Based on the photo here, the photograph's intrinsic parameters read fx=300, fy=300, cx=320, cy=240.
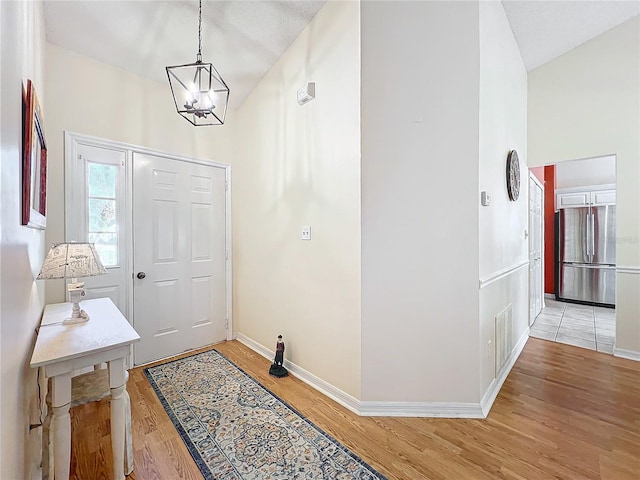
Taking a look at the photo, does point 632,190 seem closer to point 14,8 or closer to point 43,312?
point 14,8

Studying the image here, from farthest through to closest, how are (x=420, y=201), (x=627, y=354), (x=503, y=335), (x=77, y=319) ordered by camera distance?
1. (x=627, y=354)
2. (x=503, y=335)
3. (x=420, y=201)
4. (x=77, y=319)

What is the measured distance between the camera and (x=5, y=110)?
3.01 feet

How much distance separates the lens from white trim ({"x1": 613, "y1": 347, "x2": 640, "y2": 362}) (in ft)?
10.1

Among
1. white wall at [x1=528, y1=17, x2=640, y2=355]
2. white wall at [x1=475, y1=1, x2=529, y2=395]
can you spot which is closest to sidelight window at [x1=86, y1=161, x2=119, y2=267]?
white wall at [x1=475, y1=1, x2=529, y2=395]

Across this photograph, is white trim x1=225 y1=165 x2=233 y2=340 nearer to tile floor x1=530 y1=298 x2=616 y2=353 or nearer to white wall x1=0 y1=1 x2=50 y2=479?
white wall x1=0 y1=1 x2=50 y2=479

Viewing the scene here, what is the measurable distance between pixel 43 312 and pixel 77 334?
0.77 metres

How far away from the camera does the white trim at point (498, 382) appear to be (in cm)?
215

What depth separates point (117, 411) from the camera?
1513 millimetres

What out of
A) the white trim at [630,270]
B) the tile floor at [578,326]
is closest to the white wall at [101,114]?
the white trim at [630,270]

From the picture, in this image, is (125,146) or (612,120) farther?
(612,120)

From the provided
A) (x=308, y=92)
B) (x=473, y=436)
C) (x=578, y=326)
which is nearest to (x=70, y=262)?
(x=308, y=92)

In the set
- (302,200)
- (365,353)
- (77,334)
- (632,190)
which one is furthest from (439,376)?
(632,190)

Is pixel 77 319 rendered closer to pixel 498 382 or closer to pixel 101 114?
pixel 101 114

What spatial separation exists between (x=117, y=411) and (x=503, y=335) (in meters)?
2.88
